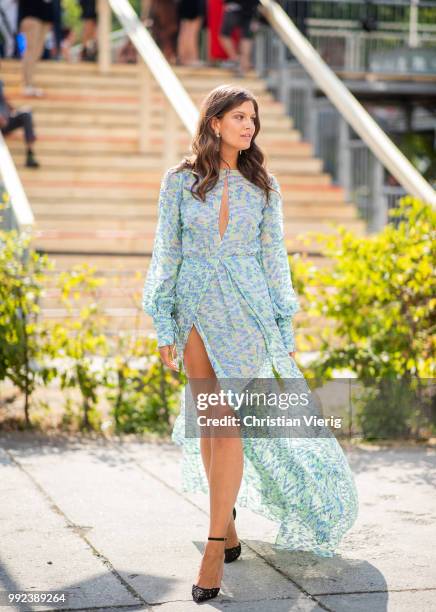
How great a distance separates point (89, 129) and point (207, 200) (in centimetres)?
943

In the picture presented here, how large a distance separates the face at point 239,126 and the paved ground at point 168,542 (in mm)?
1555

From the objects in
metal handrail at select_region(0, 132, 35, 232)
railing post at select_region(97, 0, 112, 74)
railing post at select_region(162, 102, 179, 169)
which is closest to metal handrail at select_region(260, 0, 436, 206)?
railing post at select_region(162, 102, 179, 169)

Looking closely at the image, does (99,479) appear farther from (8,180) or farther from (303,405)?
(8,180)

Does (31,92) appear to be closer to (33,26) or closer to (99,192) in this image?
(33,26)

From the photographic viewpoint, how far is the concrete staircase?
1090 centimetres

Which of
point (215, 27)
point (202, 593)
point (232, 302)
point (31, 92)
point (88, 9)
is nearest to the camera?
point (202, 593)

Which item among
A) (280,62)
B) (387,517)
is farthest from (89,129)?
(387,517)

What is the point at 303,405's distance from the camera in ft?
14.3

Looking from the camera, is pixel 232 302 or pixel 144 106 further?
pixel 144 106

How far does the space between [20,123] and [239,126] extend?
8287 millimetres

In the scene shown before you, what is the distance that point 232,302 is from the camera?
13.1 ft

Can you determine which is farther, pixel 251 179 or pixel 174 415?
pixel 174 415

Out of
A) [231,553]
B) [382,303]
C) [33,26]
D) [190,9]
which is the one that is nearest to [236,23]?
[190,9]

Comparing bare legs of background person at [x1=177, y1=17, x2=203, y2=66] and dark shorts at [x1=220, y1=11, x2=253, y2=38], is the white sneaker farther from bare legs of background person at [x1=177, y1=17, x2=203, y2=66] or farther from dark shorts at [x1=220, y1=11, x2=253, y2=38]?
dark shorts at [x1=220, y1=11, x2=253, y2=38]
